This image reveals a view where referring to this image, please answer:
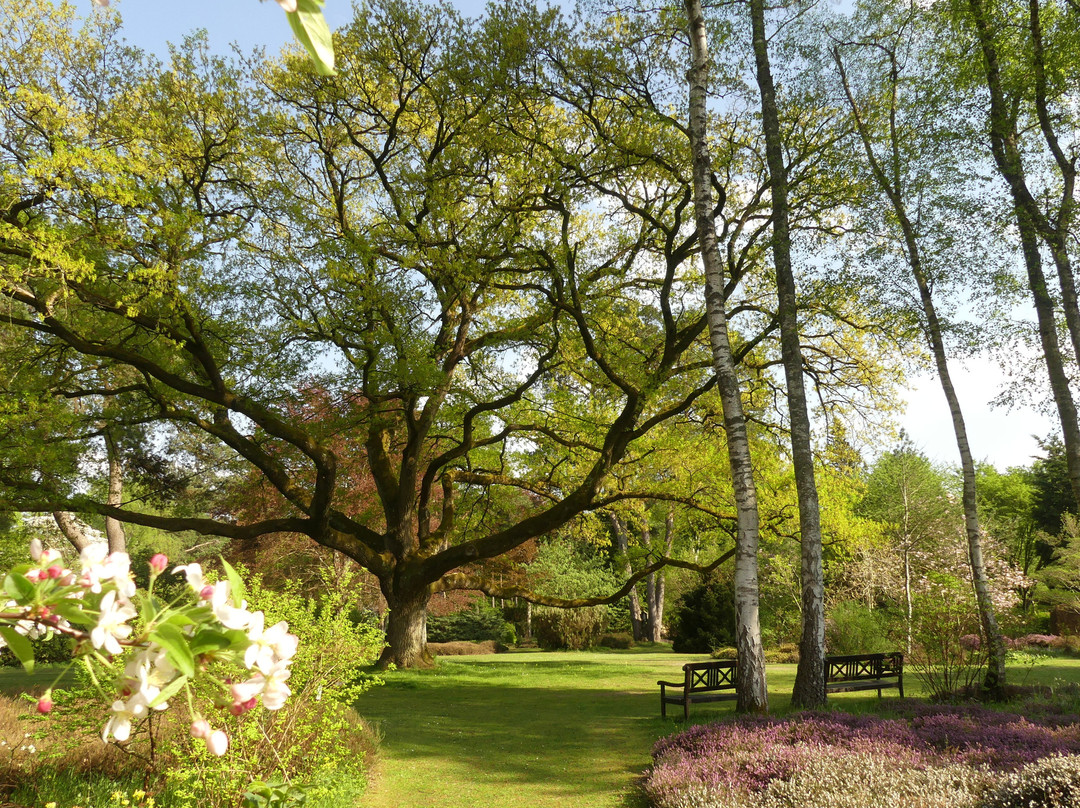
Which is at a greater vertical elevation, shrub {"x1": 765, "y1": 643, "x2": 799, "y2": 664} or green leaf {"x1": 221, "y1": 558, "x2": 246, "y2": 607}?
green leaf {"x1": 221, "y1": 558, "x2": 246, "y2": 607}

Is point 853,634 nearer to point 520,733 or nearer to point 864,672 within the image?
point 864,672

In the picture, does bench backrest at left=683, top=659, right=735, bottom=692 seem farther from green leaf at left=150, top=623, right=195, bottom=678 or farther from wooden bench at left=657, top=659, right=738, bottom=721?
green leaf at left=150, top=623, right=195, bottom=678

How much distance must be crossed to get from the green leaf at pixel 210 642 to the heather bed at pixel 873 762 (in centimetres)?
479

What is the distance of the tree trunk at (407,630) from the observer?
49.2ft

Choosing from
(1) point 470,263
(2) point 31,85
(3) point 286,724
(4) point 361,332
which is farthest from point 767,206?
(2) point 31,85

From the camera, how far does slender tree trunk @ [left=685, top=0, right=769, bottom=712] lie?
28.1 ft

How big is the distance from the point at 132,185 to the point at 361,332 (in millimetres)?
4193

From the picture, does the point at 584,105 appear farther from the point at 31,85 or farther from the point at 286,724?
the point at 286,724

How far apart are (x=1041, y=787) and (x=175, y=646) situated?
5432mm

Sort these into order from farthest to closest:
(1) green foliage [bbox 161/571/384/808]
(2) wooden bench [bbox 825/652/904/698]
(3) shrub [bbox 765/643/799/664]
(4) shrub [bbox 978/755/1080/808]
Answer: (3) shrub [bbox 765/643/799/664]
(2) wooden bench [bbox 825/652/904/698]
(1) green foliage [bbox 161/571/384/808]
(4) shrub [bbox 978/755/1080/808]

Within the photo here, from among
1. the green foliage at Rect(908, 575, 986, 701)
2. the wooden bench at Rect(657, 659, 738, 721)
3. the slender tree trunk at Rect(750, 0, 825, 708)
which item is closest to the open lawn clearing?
the wooden bench at Rect(657, 659, 738, 721)

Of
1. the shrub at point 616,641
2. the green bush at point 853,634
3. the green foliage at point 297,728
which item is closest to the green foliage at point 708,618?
the green bush at point 853,634

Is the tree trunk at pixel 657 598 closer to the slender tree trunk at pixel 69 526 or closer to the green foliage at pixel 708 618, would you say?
the green foliage at pixel 708 618

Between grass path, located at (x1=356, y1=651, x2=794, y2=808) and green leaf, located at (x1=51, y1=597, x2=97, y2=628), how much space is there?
5.93m
